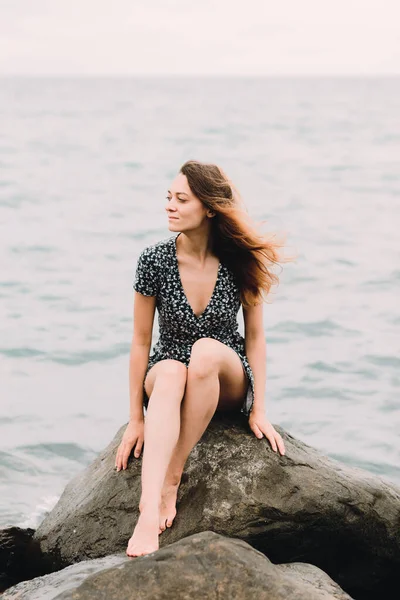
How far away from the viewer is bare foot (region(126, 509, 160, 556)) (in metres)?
4.34

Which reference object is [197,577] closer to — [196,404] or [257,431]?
[196,404]

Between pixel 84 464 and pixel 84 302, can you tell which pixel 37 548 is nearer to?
pixel 84 464

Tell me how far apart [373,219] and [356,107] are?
35637mm

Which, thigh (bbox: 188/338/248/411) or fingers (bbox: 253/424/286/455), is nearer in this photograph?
thigh (bbox: 188/338/248/411)

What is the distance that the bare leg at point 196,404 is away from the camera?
15.6ft

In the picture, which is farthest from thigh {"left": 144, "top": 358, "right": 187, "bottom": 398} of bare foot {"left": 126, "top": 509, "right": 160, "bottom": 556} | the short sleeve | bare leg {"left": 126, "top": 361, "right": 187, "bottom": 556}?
bare foot {"left": 126, "top": 509, "right": 160, "bottom": 556}

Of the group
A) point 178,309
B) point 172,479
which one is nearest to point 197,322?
point 178,309

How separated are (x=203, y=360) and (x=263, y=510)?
2.63ft

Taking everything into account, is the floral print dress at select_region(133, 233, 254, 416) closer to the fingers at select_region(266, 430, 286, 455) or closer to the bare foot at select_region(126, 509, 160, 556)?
the fingers at select_region(266, 430, 286, 455)

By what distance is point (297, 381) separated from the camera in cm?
1053

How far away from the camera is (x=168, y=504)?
481 cm

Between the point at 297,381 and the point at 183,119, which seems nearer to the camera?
the point at 297,381

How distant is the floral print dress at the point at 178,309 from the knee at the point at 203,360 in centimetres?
37

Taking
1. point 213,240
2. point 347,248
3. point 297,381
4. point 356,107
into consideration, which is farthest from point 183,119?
point 213,240
